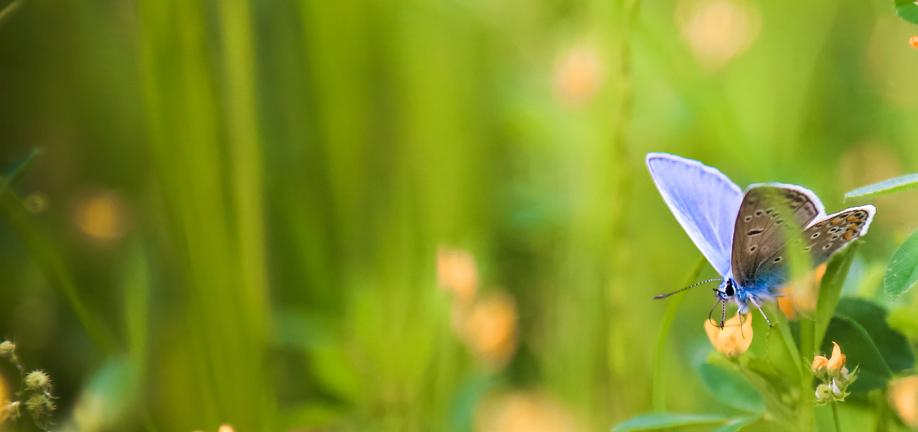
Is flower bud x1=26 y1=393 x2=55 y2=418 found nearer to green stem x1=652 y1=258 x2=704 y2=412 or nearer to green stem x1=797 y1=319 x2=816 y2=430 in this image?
green stem x1=652 y1=258 x2=704 y2=412

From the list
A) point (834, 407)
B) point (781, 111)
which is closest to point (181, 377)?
point (834, 407)

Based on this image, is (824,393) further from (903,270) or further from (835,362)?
(903,270)

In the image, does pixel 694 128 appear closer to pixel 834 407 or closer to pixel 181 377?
pixel 181 377

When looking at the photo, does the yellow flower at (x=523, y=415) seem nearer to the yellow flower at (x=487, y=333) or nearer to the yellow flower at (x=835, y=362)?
the yellow flower at (x=487, y=333)

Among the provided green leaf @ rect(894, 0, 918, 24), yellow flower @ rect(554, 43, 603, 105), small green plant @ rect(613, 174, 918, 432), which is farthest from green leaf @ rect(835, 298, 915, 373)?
yellow flower @ rect(554, 43, 603, 105)

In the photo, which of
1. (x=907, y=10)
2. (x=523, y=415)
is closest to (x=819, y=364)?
(x=907, y=10)

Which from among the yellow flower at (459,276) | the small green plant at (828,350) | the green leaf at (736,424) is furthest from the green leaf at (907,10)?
the yellow flower at (459,276)
